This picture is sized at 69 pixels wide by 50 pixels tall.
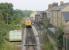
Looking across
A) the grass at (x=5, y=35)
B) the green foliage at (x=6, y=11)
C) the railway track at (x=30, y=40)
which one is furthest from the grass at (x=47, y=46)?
the green foliage at (x=6, y=11)

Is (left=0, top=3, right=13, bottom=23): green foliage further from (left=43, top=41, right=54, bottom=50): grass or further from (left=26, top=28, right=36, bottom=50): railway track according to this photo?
(left=43, top=41, right=54, bottom=50): grass

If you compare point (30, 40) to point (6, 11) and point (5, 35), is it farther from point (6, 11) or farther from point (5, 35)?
point (6, 11)

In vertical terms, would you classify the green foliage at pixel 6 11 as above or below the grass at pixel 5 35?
above

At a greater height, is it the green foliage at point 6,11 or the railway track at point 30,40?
the green foliage at point 6,11

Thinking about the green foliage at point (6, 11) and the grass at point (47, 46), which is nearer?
the grass at point (47, 46)

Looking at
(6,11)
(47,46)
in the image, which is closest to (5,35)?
(6,11)

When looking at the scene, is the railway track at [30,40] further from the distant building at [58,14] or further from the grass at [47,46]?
the distant building at [58,14]

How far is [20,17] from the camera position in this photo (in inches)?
102

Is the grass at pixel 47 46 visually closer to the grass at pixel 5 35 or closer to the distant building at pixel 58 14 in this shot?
the distant building at pixel 58 14

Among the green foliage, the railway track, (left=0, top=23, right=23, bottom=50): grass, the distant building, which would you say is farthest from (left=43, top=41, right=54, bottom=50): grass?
the green foliage

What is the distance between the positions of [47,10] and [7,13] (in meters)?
0.49

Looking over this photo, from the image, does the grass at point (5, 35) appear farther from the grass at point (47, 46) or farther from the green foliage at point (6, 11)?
the grass at point (47, 46)

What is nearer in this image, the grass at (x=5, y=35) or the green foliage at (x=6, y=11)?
the grass at (x=5, y=35)

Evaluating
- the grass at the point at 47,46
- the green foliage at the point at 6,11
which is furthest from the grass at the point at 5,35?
the grass at the point at 47,46
